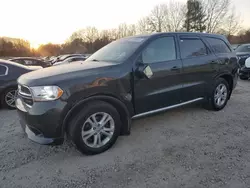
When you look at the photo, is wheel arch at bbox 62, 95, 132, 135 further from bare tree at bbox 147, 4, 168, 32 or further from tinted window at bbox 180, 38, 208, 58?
bare tree at bbox 147, 4, 168, 32

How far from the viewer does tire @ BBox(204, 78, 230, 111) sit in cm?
437

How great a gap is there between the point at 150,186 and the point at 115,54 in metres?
2.25

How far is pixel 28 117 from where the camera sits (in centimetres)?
264

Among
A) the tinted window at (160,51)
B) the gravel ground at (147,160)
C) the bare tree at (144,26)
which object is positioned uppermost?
the bare tree at (144,26)

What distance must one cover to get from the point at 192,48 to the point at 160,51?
3.01ft

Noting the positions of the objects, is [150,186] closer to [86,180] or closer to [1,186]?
[86,180]

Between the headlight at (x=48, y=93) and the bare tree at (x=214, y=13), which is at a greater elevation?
the bare tree at (x=214, y=13)

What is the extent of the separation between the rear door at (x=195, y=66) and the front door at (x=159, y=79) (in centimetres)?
18

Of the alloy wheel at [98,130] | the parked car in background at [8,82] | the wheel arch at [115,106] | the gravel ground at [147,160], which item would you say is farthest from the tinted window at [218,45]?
the parked car in background at [8,82]

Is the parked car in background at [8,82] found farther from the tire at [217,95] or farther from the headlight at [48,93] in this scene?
the tire at [217,95]

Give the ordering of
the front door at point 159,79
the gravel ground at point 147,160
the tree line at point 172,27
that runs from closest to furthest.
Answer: the gravel ground at point 147,160 < the front door at point 159,79 < the tree line at point 172,27

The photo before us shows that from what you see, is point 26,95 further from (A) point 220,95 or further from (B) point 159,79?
(A) point 220,95

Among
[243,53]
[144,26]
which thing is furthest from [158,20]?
[243,53]

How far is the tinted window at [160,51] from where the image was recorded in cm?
329
